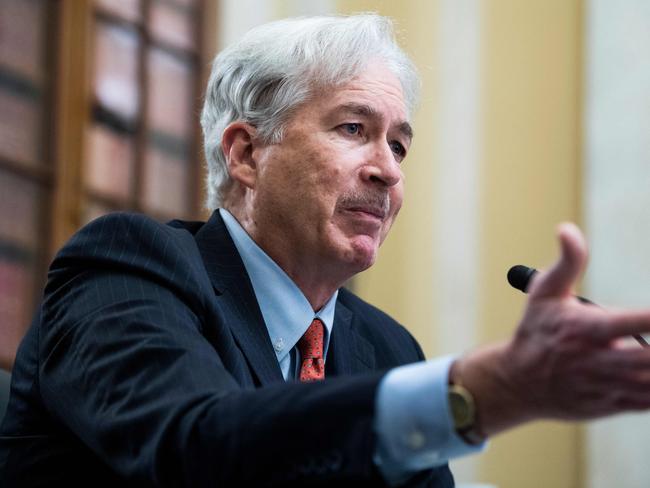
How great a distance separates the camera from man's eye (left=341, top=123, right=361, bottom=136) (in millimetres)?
2289

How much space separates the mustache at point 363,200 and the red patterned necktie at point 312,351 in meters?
0.24

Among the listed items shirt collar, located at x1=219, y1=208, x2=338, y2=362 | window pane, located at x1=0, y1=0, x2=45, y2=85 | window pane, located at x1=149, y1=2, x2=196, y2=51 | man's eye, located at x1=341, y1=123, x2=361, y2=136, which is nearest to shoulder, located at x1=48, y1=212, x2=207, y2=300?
shirt collar, located at x1=219, y1=208, x2=338, y2=362

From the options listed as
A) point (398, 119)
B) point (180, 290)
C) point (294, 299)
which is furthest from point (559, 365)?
point (398, 119)

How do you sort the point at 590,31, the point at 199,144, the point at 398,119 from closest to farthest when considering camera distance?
the point at 398,119
the point at 199,144
the point at 590,31

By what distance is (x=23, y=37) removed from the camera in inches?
160

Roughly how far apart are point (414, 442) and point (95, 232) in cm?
74

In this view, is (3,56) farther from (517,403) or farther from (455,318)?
(517,403)

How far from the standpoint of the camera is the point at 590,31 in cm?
509

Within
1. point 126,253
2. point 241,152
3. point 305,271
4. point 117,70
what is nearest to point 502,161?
point 117,70

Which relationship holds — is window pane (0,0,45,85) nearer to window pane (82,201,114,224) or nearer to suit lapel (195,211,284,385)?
window pane (82,201,114,224)

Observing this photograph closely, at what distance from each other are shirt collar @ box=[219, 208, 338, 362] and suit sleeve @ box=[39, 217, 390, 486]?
350 millimetres

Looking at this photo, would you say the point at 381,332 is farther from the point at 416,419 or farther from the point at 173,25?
the point at 173,25

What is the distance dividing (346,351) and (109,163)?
7.74ft

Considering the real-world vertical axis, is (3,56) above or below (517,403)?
below
